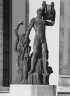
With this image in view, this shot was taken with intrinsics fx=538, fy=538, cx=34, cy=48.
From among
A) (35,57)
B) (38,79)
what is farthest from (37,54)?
(38,79)

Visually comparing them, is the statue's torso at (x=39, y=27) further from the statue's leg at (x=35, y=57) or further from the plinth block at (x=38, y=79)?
the plinth block at (x=38, y=79)

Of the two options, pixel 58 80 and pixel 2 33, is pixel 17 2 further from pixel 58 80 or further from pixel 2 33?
pixel 58 80

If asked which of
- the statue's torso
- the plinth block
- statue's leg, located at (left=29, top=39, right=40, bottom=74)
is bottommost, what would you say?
the plinth block

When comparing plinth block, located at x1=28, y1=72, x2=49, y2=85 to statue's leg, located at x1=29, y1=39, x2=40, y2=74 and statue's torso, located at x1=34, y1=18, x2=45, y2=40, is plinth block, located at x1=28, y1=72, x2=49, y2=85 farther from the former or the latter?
statue's torso, located at x1=34, y1=18, x2=45, y2=40

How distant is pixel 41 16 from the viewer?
13562 mm

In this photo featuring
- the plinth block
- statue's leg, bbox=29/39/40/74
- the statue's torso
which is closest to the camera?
the plinth block

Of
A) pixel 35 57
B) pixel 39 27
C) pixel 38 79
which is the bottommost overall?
pixel 38 79

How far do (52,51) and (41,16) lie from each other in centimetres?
575

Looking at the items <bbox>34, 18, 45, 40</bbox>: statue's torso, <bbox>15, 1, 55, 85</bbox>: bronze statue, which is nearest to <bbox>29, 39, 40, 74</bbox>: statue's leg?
<bbox>15, 1, 55, 85</bbox>: bronze statue

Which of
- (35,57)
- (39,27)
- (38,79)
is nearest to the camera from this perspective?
(38,79)

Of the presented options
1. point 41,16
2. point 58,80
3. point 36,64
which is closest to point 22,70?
point 36,64

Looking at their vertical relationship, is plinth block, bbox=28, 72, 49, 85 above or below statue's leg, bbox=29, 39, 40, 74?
below

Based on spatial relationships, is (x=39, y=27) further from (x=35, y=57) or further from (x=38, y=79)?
(x=38, y=79)

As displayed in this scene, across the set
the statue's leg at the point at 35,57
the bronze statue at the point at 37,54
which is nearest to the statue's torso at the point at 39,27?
the bronze statue at the point at 37,54
